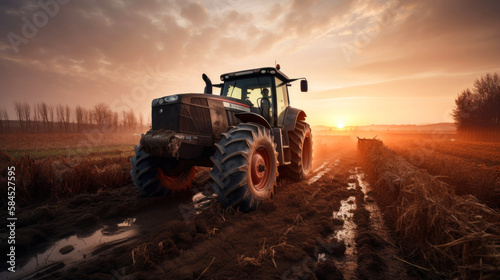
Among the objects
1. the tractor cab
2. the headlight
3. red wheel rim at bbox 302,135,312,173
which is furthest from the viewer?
red wheel rim at bbox 302,135,312,173

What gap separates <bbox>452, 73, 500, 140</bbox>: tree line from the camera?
1222 inches

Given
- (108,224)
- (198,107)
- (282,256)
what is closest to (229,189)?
(282,256)

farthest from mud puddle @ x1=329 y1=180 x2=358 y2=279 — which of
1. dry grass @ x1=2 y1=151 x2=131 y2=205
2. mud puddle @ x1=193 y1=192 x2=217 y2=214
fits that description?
dry grass @ x1=2 y1=151 x2=131 y2=205

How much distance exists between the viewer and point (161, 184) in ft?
14.0

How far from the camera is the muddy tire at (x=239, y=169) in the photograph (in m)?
3.17

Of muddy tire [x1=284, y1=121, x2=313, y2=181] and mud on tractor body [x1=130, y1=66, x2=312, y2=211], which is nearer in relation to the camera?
mud on tractor body [x1=130, y1=66, x2=312, y2=211]

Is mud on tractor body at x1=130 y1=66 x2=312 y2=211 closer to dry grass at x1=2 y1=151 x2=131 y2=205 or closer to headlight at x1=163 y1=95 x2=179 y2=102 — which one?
headlight at x1=163 y1=95 x2=179 y2=102

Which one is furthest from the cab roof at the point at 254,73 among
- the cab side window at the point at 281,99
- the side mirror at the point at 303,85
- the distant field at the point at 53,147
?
the distant field at the point at 53,147

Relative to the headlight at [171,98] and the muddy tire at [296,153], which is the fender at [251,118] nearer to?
the headlight at [171,98]

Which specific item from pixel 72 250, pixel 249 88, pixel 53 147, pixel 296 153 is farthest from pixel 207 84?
pixel 53 147

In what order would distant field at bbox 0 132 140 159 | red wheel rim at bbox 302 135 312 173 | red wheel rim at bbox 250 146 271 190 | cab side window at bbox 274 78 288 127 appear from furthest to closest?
distant field at bbox 0 132 140 159
red wheel rim at bbox 302 135 312 173
cab side window at bbox 274 78 288 127
red wheel rim at bbox 250 146 271 190

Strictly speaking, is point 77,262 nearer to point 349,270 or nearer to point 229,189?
point 229,189

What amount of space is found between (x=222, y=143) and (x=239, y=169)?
54cm

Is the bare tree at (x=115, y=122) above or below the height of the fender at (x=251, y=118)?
above
